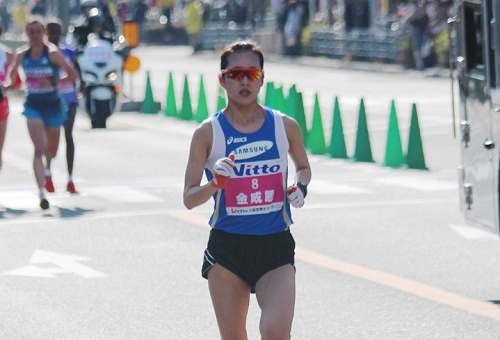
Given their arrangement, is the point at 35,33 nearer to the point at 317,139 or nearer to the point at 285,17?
the point at 317,139

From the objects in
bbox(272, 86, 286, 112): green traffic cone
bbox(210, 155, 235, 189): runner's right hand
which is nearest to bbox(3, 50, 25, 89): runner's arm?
bbox(272, 86, 286, 112): green traffic cone

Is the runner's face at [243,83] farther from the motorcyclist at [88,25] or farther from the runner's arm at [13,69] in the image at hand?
the motorcyclist at [88,25]

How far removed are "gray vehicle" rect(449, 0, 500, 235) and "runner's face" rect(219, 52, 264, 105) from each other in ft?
13.2

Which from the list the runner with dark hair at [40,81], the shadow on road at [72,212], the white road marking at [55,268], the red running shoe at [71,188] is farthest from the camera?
the red running shoe at [71,188]

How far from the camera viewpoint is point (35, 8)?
224 ft

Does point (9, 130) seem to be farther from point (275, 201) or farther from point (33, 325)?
point (275, 201)

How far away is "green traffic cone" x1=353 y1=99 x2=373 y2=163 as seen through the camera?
2006 cm

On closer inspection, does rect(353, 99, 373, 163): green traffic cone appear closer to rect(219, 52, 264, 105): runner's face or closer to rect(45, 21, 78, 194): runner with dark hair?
rect(45, 21, 78, 194): runner with dark hair

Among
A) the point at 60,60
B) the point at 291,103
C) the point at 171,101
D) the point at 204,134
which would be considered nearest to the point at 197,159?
the point at 204,134

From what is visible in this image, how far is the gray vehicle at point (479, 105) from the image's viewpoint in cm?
1067

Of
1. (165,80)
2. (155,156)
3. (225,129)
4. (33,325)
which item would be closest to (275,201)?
(225,129)

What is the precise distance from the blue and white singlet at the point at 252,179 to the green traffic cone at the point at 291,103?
1579 cm

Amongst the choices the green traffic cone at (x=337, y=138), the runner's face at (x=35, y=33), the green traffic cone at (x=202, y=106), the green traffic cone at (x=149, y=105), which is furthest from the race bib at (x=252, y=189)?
the green traffic cone at (x=149, y=105)

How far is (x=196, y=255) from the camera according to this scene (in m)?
12.2
